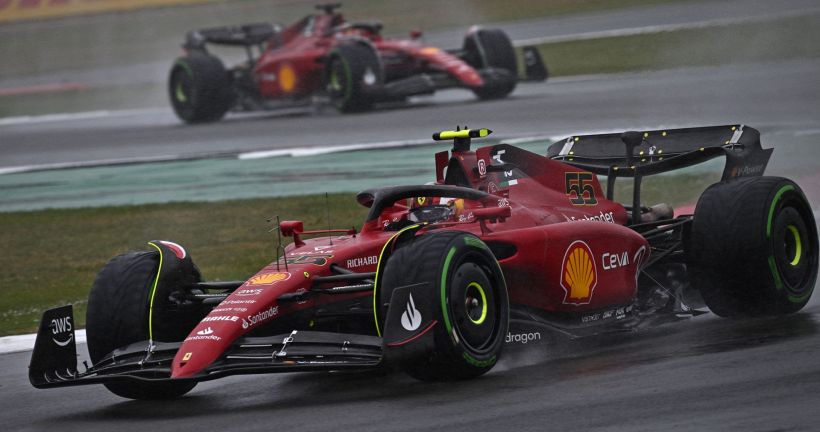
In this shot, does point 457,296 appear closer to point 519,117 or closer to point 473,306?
point 473,306

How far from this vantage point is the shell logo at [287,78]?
26250 millimetres

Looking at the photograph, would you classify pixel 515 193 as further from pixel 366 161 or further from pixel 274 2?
pixel 274 2

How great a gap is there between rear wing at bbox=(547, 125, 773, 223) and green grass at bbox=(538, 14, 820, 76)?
16.0 metres

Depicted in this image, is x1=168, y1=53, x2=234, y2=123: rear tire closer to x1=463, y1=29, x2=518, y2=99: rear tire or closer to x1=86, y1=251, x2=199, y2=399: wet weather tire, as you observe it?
x1=463, y1=29, x2=518, y2=99: rear tire

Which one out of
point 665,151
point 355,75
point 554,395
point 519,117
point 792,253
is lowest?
point 519,117

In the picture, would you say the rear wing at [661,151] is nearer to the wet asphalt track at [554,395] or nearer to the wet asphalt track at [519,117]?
the wet asphalt track at [554,395]

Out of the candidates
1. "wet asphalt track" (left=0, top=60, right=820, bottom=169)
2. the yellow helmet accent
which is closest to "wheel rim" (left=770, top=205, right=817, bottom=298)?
the yellow helmet accent

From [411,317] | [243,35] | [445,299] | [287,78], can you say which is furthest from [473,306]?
[243,35]

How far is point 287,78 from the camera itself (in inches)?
1038

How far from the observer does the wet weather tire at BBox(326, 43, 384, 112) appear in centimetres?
2467

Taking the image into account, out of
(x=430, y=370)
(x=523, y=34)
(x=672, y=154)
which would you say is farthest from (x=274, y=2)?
(x=430, y=370)

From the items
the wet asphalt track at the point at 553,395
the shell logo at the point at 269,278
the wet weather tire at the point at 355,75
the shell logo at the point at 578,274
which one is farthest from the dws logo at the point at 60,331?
the wet weather tire at the point at 355,75

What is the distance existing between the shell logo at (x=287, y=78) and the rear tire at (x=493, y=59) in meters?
3.21

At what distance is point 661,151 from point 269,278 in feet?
12.9
